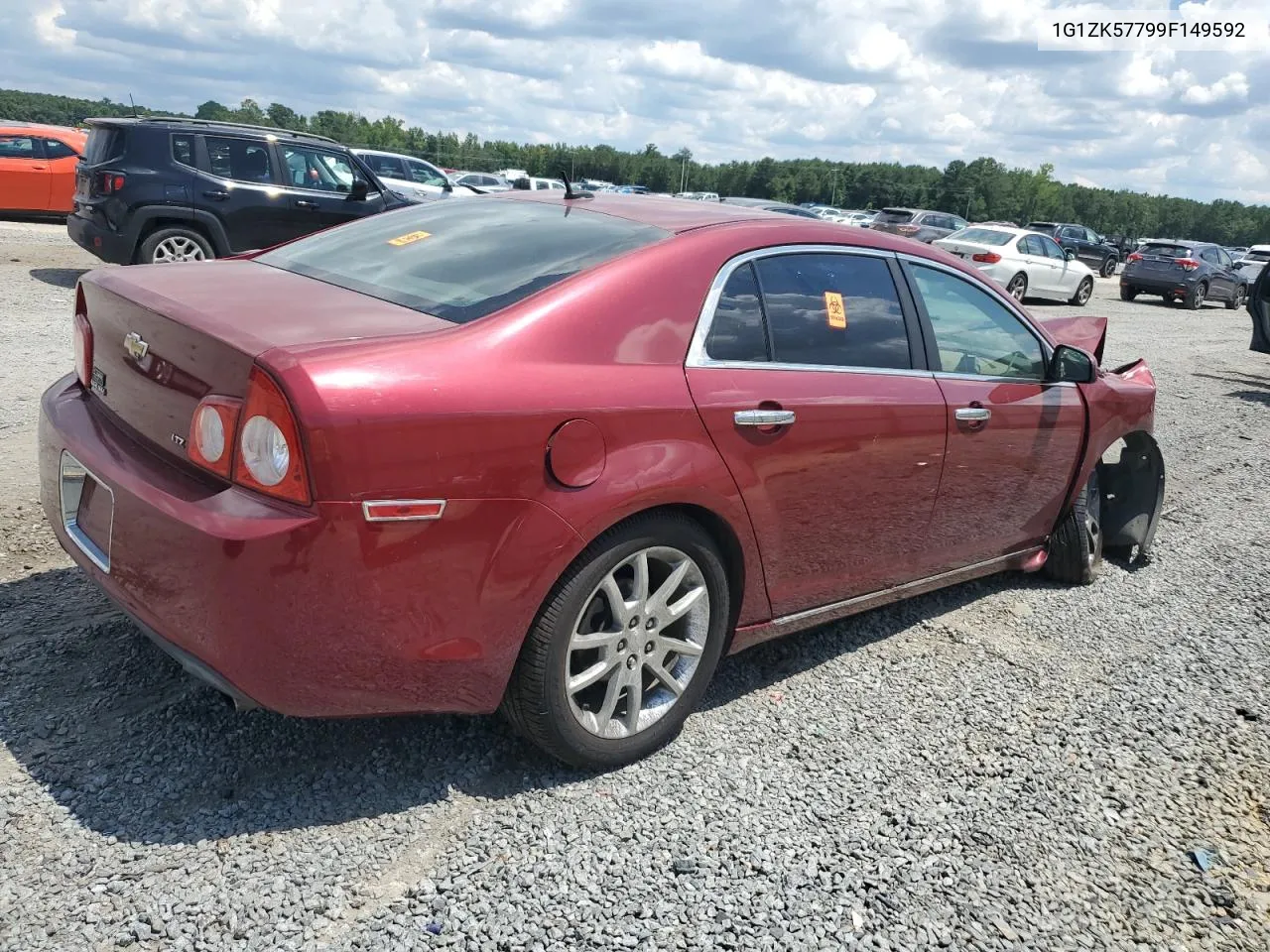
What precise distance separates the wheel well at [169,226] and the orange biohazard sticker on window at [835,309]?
9.44 m

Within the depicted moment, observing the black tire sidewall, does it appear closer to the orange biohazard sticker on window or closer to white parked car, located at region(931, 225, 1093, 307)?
the orange biohazard sticker on window

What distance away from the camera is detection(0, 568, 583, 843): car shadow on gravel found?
2.66 m

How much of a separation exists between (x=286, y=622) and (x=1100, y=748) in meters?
2.69

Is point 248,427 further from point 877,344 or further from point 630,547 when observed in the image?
point 877,344

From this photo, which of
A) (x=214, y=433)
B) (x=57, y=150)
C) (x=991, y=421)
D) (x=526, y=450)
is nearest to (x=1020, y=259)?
(x=991, y=421)

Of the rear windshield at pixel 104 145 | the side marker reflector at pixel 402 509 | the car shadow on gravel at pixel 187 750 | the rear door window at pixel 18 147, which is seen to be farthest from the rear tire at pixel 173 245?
the side marker reflector at pixel 402 509

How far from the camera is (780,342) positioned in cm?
328

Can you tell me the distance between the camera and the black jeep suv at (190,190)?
35.0ft

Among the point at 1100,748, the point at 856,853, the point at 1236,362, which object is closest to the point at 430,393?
the point at 856,853

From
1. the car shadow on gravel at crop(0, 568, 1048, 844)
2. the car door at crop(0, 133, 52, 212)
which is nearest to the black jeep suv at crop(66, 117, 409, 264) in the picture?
the car door at crop(0, 133, 52, 212)

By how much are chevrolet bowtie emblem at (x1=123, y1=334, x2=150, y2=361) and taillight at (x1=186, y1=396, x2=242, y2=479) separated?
382 mm

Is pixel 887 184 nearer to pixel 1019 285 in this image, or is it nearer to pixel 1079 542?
pixel 1019 285

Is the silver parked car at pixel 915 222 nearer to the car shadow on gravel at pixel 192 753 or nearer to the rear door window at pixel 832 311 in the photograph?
the rear door window at pixel 832 311

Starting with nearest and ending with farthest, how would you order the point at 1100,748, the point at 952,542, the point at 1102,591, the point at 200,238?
the point at 1100,748 < the point at 952,542 < the point at 1102,591 < the point at 200,238
